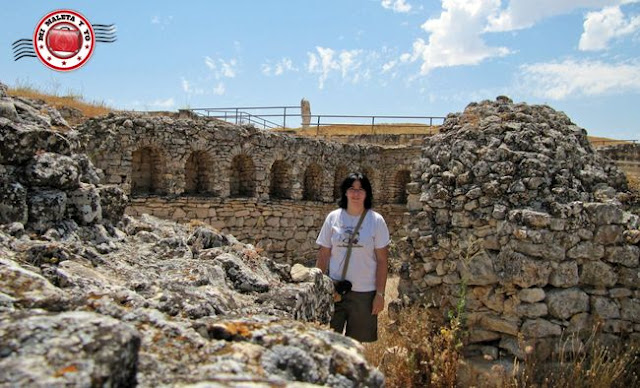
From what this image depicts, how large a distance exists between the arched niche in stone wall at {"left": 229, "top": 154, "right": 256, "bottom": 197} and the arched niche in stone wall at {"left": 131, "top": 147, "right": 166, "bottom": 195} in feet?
7.37

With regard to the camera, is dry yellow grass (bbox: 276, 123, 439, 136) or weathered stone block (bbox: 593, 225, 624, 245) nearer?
weathered stone block (bbox: 593, 225, 624, 245)

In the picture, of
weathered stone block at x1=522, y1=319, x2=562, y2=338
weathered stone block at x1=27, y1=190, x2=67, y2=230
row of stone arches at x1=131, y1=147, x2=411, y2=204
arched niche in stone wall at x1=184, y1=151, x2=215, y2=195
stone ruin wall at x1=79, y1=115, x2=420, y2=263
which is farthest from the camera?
arched niche in stone wall at x1=184, y1=151, x2=215, y2=195

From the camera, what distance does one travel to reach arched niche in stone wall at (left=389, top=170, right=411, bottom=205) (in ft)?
59.8

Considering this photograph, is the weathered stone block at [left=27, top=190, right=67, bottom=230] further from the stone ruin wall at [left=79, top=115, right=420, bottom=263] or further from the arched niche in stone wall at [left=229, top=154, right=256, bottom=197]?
the arched niche in stone wall at [left=229, top=154, right=256, bottom=197]

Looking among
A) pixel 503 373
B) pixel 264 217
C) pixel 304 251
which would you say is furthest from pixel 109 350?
pixel 304 251

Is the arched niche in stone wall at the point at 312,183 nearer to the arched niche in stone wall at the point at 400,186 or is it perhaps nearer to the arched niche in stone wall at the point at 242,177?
the arched niche in stone wall at the point at 242,177

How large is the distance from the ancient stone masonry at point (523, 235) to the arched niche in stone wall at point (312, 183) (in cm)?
935

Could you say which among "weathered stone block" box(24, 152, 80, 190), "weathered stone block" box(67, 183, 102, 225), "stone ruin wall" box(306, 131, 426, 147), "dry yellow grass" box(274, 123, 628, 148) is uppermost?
"dry yellow grass" box(274, 123, 628, 148)

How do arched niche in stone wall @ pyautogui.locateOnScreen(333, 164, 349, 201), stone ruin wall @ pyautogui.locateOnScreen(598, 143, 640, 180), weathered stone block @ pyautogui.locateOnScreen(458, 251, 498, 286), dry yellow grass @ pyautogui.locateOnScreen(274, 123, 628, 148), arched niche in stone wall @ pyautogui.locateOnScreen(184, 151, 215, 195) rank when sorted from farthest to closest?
dry yellow grass @ pyautogui.locateOnScreen(274, 123, 628, 148) < stone ruin wall @ pyautogui.locateOnScreen(598, 143, 640, 180) < arched niche in stone wall @ pyautogui.locateOnScreen(333, 164, 349, 201) < arched niche in stone wall @ pyautogui.locateOnScreen(184, 151, 215, 195) < weathered stone block @ pyautogui.locateOnScreen(458, 251, 498, 286)

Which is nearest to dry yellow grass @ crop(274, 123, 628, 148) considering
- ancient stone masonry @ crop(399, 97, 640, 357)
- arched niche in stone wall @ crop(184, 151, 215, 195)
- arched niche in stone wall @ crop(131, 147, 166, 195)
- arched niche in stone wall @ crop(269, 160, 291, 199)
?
arched niche in stone wall @ crop(269, 160, 291, 199)

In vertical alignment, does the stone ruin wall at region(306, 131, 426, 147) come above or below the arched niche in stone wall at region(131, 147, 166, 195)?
above

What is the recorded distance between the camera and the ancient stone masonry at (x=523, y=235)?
5.63 meters

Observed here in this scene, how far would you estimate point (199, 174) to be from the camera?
13961 mm

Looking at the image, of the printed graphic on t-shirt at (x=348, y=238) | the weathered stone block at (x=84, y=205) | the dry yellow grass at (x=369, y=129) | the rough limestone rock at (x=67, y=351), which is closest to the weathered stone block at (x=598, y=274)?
the printed graphic on t-shirt at (x=348, y=238)
